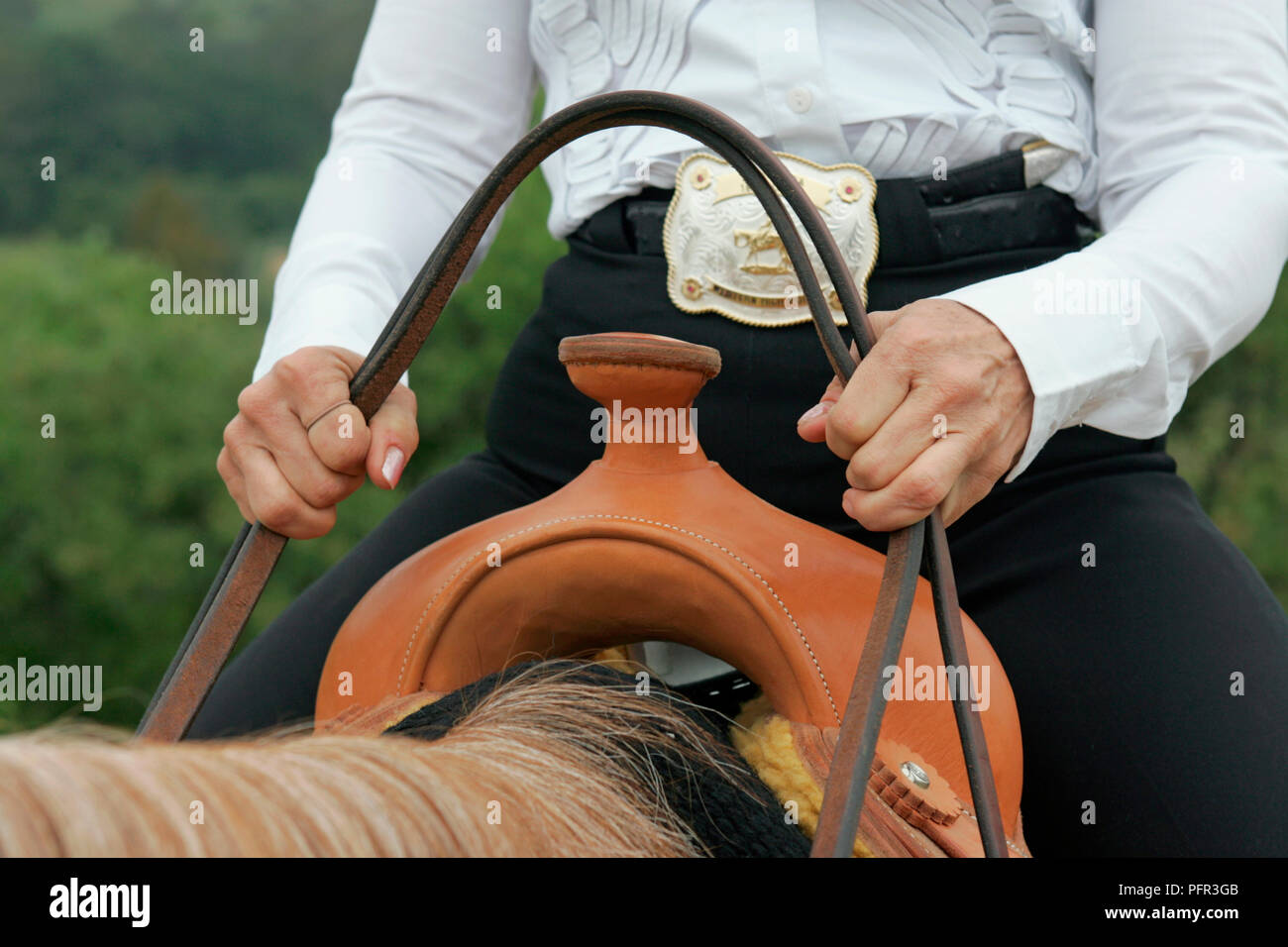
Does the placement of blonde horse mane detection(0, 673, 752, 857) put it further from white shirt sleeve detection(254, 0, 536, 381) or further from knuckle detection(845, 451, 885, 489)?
white shirt sleeve detection(254, 0, 536, 381)

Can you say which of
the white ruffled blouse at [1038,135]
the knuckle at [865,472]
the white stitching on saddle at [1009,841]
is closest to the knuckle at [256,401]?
the white ruffled blouse at [1038,135]

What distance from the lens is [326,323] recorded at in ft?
3.28

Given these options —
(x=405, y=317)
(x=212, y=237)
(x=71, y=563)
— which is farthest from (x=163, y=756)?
(x=212, y=237)

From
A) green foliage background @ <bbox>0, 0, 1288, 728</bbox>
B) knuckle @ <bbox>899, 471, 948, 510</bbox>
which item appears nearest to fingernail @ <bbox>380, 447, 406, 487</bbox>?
knuckle @ <bbox>899, 471, 948, 510</bbox>

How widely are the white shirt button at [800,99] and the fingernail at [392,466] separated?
42 cm

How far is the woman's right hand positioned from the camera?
2.84ft

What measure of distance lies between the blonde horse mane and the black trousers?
12.9 inches

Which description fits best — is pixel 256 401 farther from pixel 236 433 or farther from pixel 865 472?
pixel 865 472

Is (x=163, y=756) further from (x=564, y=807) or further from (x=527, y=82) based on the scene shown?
(x=527, y=82)

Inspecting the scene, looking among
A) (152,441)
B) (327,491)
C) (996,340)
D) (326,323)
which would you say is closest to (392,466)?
(327,491)

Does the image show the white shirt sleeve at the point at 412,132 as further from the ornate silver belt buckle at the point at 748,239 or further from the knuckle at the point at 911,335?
the knuckle at the point at 911,335

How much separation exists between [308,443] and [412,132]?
465 mm

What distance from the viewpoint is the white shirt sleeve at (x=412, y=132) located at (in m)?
1.14

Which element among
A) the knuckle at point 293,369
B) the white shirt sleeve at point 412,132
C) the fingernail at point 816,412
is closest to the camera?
the fingernail at point 816,412
